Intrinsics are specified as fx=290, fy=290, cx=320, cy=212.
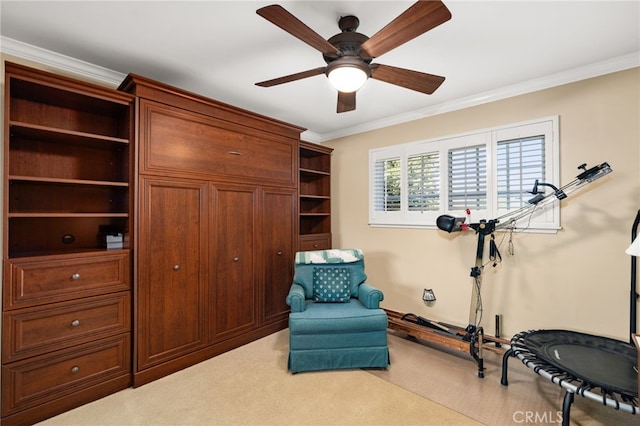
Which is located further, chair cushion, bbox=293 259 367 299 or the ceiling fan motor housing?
chair cushion, bbox=293 259 367 299

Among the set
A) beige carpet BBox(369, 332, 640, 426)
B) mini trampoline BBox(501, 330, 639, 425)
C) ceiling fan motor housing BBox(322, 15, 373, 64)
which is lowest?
beige carpet BBox(369, 332, 640, 426)

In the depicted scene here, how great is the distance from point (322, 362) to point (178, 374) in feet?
4.00

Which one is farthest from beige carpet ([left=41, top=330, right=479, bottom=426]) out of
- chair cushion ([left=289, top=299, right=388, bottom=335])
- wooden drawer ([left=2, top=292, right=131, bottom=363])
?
wooden drawer ([left=2, top=292, right=131, bottom=363])

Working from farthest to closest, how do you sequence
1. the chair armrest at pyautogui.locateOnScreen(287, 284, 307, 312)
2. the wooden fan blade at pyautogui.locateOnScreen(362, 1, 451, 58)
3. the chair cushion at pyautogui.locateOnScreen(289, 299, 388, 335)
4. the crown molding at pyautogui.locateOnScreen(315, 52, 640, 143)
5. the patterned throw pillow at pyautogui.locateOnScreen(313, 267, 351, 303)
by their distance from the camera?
1. the patterned throw pillow at pyautogui.locateOnScreen(313, 267, 351, 303)
2. the chair armrest at pyautogui.locateOnScreen(287, 284, 307, 312)
3. the chair cushion at pyautogui.locateOnScreen(289, 299, 388, 335)
4. the crown molding at pyautogui.locateOnScreen(315, 52, 640, 143)
5. the wooden fan blade at pyautogui.locateOnScreen(362, 1, 451, 58)

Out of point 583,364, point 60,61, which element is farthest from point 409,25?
point 60,61

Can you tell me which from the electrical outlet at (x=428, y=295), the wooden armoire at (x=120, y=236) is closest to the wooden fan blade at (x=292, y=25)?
the wooden armoire at (x=120, y=236)

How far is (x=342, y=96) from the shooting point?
2.13 m

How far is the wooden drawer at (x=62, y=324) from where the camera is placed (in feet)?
5.89

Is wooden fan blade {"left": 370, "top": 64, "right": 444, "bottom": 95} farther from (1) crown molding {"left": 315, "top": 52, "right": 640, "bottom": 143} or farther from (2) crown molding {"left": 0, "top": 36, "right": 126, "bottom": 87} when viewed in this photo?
(2) crown molding {"left": 0, "top": 36, "right": 126, "bottom": 87}

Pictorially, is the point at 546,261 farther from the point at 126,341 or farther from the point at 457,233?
the point at 126,341

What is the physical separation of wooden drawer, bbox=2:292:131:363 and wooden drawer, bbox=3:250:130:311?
60mm

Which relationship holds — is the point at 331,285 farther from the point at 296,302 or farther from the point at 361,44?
the point at 361,44

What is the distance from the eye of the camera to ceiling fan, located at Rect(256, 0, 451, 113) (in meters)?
1.32

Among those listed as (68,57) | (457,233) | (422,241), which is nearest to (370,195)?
(422,241)
